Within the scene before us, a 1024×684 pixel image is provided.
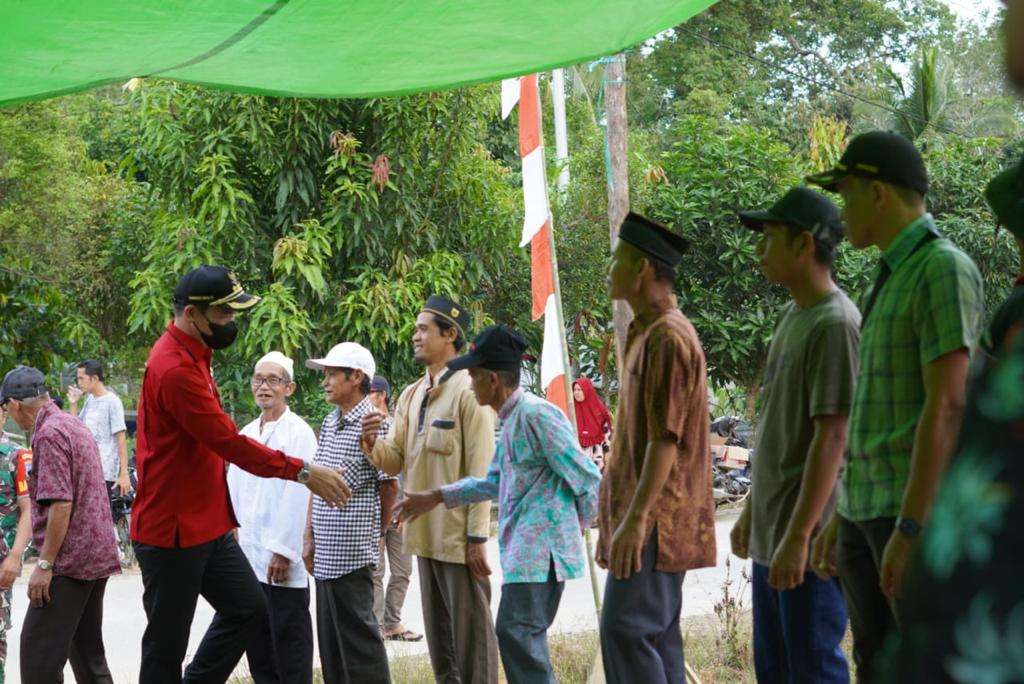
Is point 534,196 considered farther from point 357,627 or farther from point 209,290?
point 357,627

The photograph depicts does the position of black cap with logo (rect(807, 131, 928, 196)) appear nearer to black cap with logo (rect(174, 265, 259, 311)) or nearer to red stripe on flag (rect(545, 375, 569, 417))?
black cap with logo (rect(174, 265, 259, 311))

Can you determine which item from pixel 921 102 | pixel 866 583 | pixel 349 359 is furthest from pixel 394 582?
pixel 921 102

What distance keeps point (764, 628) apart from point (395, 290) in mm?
8185

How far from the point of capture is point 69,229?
59.1 ft

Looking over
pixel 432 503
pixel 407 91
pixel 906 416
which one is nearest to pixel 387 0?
pixel 407 91

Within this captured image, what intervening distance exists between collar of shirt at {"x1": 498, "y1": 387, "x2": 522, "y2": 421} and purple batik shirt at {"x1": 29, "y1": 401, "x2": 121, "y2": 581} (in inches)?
85.1

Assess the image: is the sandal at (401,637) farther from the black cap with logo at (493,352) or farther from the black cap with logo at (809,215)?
the black cap with logo at (809,215)

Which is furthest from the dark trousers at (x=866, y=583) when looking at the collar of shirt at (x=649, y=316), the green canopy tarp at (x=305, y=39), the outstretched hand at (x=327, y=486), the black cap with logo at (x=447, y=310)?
the black cap with logo at (x=447, y=310)

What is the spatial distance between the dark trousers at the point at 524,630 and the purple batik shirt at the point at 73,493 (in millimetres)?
2130

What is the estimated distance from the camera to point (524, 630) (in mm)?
4906

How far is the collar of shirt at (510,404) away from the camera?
5.05m

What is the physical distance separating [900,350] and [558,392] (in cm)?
442

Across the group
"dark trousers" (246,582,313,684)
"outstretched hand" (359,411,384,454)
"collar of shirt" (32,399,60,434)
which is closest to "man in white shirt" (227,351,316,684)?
"dark trousers" (246,582,313,684)

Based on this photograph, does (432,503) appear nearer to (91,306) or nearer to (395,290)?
(395,290)
